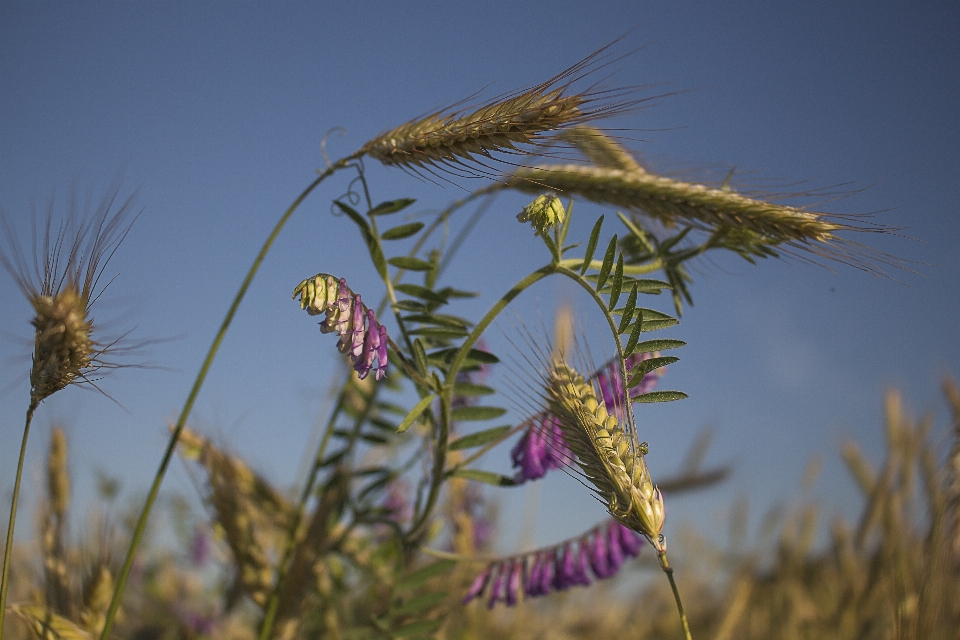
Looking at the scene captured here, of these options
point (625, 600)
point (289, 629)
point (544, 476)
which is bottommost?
A: point (625, 600)

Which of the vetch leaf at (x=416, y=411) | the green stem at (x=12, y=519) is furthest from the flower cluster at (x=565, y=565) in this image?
the green stem at (x=12, y=519)

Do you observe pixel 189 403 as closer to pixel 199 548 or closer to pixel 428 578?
pixel 428 578

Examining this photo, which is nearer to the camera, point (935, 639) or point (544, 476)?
point (935, 639)

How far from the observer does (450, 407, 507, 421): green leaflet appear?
174 cm

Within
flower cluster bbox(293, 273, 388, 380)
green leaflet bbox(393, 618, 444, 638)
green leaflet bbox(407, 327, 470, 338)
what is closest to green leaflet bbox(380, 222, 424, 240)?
green leaflet bbox(407, 327, 470, 338)

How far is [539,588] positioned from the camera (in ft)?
5.78

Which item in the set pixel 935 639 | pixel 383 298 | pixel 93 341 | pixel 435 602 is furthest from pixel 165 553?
pixel 935 639

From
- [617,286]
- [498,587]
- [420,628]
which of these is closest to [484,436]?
[498,587]

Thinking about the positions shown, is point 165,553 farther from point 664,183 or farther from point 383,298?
point 664,183

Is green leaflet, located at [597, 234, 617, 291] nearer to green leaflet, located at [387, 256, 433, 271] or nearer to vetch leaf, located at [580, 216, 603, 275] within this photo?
vetch leaf, located at [580, 216, 603, 275]

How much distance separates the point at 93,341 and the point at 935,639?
1.43 metres

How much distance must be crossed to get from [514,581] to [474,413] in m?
0.43

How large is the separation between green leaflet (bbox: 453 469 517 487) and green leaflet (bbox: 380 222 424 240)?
1.83ft

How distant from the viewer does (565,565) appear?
1.77 metres
